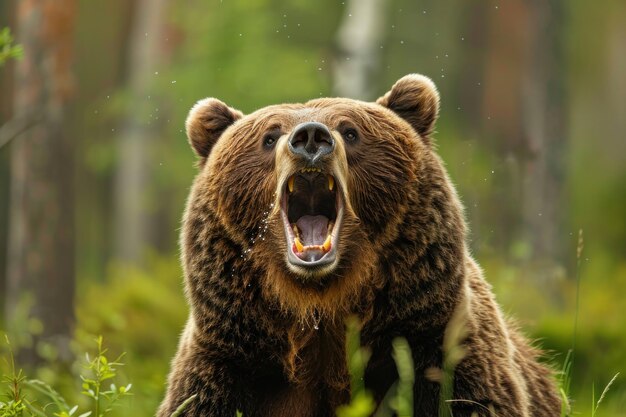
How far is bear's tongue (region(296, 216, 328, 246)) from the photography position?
214 inches

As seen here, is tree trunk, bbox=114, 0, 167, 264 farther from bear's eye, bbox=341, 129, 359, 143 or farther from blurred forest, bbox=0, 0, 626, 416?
bear's eye, bbox=341, 129, 359, 143

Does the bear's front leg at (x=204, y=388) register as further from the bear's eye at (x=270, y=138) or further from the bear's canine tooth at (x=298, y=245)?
the bear's eye at (x=270, y=138)

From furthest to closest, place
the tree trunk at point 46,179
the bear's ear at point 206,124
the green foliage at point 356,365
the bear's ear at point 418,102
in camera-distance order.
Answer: the tree trunk at point 46,179, the bear's ear at point 206,124, the bear's ear at point 418,102, the green foliage at point 356,365

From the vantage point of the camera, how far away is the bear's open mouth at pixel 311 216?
17.0 ft

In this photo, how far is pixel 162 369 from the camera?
981 centimetres

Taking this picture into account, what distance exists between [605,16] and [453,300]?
43012 millimetres

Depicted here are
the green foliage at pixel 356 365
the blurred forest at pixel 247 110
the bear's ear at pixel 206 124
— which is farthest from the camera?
the blurred forest at pixel 247 110

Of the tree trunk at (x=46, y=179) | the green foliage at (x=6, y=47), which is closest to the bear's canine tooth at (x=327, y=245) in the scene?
the green foliage at (x=6, y=47)

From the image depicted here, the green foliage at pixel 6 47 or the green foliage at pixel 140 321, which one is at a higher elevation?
the green foliage at pixel 6 47

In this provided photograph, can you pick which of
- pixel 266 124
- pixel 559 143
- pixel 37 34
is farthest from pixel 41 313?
pixel 559 143

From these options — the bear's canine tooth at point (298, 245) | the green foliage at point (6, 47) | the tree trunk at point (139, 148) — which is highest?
the green foliage at point (6, 47)

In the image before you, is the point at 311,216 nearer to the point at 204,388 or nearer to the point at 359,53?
the point at 204,388

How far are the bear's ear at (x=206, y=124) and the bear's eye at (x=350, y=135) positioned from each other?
83 cm

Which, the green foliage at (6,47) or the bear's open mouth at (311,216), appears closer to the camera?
the bear's open mouth at (311,216)
